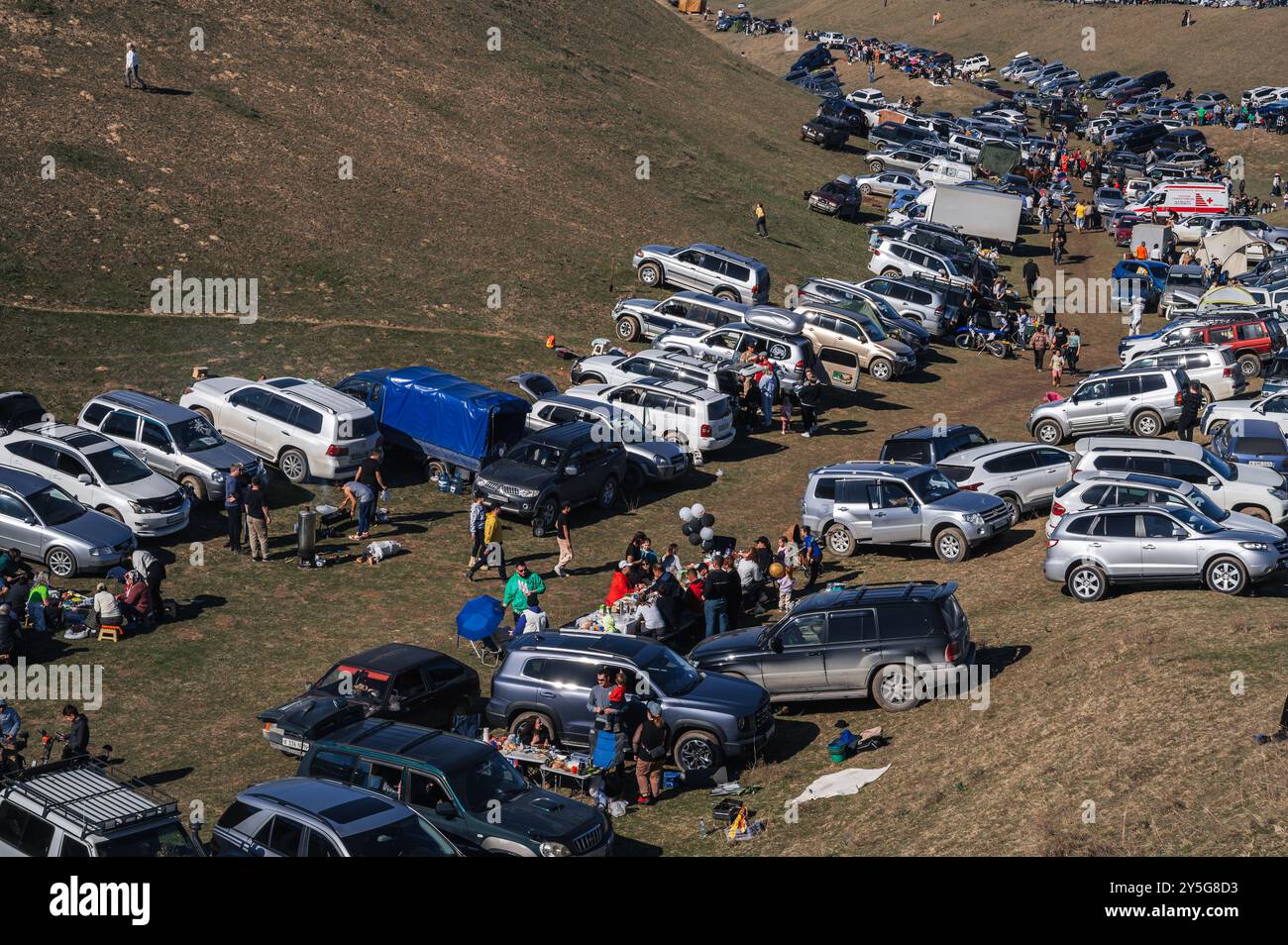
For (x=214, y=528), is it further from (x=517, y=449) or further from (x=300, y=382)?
(x=517, y=449)

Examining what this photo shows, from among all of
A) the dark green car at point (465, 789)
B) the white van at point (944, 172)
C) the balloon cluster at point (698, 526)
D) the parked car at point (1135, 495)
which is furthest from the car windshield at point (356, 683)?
the white van at point (944, 172)

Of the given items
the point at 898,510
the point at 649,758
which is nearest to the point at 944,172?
the point at 898,510

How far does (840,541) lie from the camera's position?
88.1ft

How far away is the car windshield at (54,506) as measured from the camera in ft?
80.4

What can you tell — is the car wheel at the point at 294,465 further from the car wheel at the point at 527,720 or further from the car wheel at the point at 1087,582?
the car wheel at the point at 1087,582

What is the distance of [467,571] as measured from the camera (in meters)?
26.2

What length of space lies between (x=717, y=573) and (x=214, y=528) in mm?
10923

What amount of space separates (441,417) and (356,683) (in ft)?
37.9

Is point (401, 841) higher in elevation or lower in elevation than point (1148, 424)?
lower

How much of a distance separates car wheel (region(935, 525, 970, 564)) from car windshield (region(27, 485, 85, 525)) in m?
16.1

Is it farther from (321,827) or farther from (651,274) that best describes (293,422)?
(651,274)

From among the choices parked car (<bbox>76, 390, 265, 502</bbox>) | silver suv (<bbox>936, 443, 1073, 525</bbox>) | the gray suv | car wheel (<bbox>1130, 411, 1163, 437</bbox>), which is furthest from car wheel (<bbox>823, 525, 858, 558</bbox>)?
parked car (<bbox>76, 390, 265, 502</bbox>)

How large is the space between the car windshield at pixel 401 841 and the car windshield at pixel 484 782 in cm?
123
